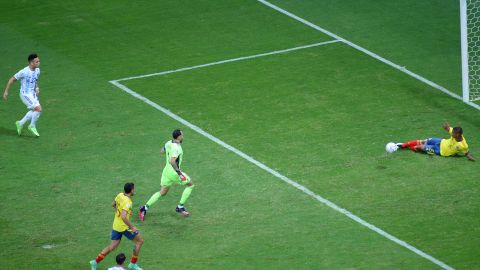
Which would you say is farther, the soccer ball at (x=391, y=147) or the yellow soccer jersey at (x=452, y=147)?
the soccer ball at (x=391, y=147)

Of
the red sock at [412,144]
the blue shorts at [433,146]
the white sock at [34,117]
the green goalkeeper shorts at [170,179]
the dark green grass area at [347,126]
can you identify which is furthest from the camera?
the white sock at [34,117]

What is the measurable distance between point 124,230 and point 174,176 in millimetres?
2164

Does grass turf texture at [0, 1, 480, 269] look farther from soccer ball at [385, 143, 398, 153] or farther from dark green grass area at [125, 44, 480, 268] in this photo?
soccer ball at [385, 143, 398, 153]

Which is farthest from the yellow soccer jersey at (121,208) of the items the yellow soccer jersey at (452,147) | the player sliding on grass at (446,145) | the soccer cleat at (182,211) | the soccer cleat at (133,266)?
the yellow soccer jersey at (452,147)

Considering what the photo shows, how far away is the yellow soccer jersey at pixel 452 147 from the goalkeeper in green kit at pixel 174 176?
19.4 ft

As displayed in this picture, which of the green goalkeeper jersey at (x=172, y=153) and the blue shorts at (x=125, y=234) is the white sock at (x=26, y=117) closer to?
the green goalkeeper jersey at (x=172, y=153)

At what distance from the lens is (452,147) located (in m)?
21.5

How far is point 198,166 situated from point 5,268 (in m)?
5.49

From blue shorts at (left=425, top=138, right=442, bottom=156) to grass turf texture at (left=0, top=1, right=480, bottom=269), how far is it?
0.67 ft

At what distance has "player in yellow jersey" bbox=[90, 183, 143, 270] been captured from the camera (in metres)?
16.9

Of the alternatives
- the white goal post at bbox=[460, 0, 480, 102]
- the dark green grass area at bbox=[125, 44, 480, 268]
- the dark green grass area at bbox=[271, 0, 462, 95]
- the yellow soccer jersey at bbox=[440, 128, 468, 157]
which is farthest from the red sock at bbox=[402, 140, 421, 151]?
the dark green grass area at bbox=[271, 0, 462, 95]

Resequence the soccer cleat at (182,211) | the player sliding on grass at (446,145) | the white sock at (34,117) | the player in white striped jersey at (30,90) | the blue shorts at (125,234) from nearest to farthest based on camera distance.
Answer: the blue shorts at (125,234) → the soccer cleat at (182,211) → the player sliding on grass at (446,145) → the player in white striped jersey at (30,90) → the white sock at (34,117)

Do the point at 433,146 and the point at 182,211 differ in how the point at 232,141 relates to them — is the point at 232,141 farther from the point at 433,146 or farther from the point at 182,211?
the point at 433,146

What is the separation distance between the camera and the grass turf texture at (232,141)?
18250mm
